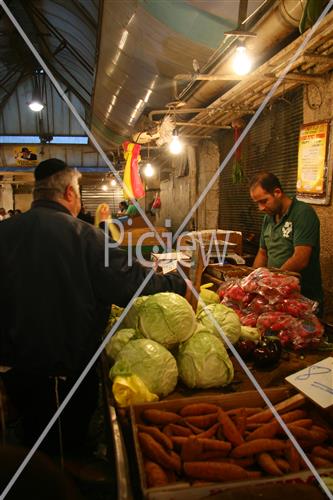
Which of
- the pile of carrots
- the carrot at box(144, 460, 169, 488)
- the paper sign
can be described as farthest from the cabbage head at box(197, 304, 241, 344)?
the carrot at box(144, 460, 169, 488)

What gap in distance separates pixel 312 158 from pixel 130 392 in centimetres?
438

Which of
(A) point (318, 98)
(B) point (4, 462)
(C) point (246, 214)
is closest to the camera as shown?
(B) point (4, 462)

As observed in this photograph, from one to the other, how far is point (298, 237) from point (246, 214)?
14.1ft

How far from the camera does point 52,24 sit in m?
13.6

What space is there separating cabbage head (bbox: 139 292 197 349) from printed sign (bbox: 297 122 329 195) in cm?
344

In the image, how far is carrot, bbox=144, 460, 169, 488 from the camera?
1622 mm

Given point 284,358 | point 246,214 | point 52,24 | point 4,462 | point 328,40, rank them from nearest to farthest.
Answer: point 4,462, point 284,358, point 328,40, point 246,214, point 52,24

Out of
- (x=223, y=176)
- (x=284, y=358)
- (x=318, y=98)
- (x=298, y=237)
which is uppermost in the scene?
(x=318, y=98)

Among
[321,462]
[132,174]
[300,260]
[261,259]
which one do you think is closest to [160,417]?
[321,462]

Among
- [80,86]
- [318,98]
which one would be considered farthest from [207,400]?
[80,86]

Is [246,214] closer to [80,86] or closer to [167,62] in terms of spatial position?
[167,62]

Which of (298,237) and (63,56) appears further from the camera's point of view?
(63,56)

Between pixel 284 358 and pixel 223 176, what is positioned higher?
pixel 223 176

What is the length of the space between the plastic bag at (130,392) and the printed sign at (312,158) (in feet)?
13.3
